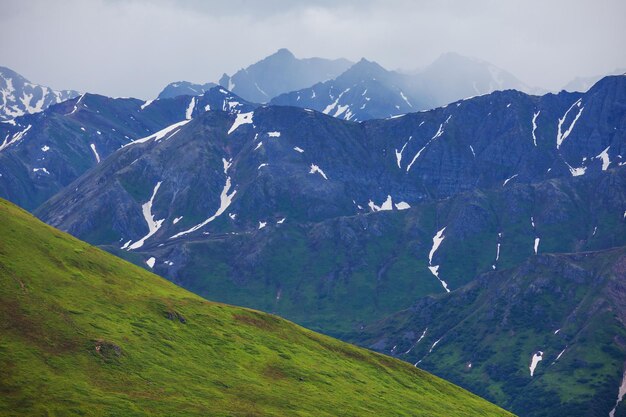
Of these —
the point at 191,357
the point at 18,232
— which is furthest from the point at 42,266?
the point at 191,357

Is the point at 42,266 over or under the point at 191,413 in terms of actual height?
over

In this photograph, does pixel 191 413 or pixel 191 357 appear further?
pixel 191 357

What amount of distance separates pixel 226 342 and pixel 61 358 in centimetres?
5115

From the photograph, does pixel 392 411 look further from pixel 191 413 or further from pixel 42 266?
pixel 42 266

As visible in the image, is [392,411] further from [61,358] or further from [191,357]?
[61,358]

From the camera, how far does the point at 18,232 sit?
194 m

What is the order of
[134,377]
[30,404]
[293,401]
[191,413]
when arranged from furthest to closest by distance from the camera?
[293,401], [134,377], [191,413], [30,404]

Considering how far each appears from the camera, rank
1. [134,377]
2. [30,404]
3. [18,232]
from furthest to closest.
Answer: [18,232], [134,377], [30,404]

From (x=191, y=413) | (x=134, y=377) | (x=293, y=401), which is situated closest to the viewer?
(x=191, y=413)

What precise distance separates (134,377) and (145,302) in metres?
39.3

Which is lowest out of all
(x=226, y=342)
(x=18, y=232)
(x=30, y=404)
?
(x=30, y=404)

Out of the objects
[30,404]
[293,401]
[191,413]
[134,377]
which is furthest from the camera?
[293,401]

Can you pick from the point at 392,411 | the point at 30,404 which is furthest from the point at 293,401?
the point at 30,404

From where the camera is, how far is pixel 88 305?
18062 centimetres
